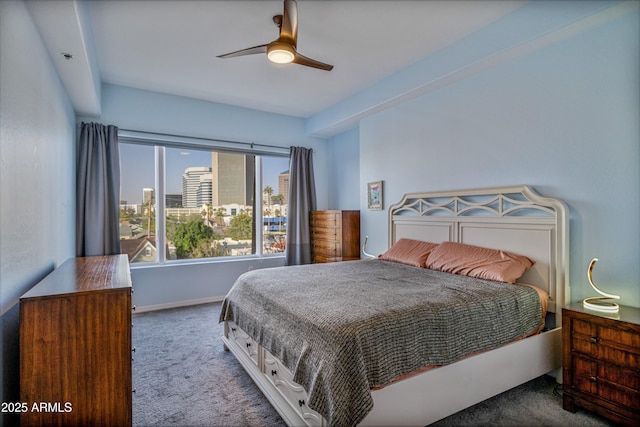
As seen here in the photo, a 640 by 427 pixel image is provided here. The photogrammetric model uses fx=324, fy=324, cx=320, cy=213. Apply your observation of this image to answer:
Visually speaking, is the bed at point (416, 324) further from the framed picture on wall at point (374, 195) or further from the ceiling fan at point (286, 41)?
the ceiling fan at point (286, 41)

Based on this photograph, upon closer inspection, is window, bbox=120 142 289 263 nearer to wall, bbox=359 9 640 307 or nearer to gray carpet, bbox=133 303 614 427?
gray carpet, bbox=133 303 614 427

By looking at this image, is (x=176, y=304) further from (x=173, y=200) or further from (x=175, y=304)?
(x=173, y=200)

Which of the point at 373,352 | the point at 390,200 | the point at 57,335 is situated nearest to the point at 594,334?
the point at 373,352

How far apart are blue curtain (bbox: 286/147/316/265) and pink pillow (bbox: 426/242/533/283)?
7.74 ft

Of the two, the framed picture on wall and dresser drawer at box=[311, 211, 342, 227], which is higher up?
the framed picture on wall

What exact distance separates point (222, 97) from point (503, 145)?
3.46m

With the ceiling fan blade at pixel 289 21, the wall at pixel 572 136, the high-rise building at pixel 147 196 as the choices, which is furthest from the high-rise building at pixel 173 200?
the wall at pixel 572 136

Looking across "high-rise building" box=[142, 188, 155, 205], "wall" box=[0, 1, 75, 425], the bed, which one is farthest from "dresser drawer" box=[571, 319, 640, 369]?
"high-rise building" box=[142, 188, 155, 205]

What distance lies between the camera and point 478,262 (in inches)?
110

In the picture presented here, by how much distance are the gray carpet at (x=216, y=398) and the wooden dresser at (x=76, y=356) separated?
0.64 meters

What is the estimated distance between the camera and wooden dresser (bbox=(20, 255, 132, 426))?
1.38 metres

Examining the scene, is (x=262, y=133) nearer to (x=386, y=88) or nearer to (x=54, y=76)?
(x=386, y=88)

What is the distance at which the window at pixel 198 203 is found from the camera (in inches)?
168

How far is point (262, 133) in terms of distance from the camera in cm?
498
